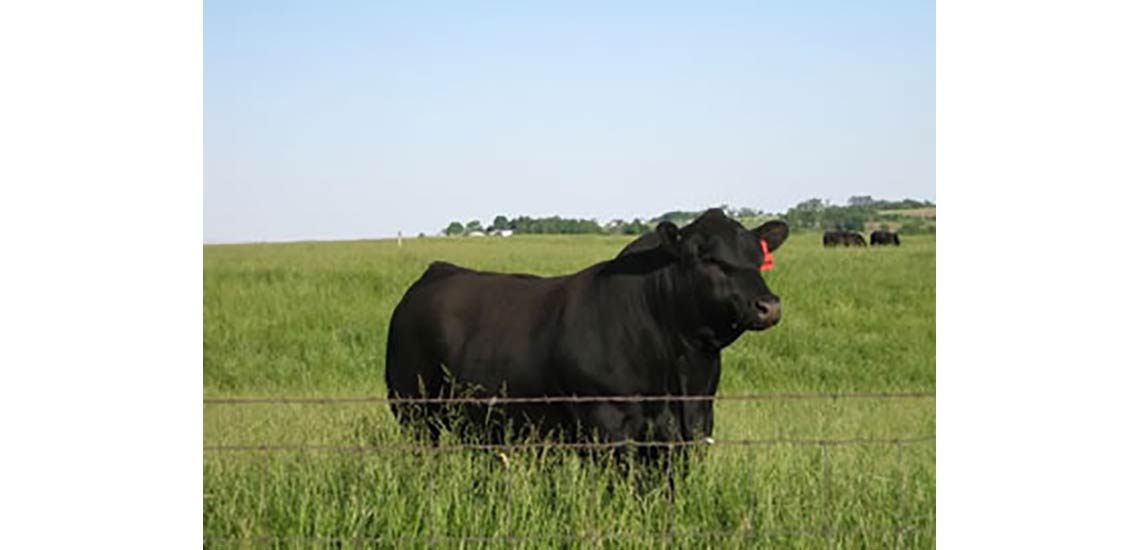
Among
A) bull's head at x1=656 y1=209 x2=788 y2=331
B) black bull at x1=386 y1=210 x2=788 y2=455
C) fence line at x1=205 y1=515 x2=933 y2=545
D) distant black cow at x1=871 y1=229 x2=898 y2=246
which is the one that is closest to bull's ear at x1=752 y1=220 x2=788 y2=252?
black bull at x1=386 y1=210 x2=788 y2=455

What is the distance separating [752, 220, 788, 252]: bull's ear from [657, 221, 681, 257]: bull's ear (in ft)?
1.80

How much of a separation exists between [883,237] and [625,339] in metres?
1.55

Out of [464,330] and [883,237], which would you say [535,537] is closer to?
[464,330]

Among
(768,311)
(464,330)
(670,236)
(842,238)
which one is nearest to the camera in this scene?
(768,311)

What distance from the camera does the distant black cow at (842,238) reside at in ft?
22.2

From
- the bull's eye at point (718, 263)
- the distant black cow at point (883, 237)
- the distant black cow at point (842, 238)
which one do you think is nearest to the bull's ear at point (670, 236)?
the bull's eye at point (718, 263)

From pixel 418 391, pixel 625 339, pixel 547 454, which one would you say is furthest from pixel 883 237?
pixel 418 391

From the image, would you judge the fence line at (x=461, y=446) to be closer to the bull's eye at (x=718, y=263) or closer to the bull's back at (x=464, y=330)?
the bull's eye at (x=718, y=263)

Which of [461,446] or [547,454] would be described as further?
[547,454]

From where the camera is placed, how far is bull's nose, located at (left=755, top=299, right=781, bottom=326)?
5297 mm

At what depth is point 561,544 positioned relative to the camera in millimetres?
4555

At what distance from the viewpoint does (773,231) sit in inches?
242

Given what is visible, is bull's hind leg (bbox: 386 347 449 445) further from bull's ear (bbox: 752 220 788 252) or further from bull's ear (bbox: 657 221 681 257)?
bull's ear (bbox: 752 220 788 252)
